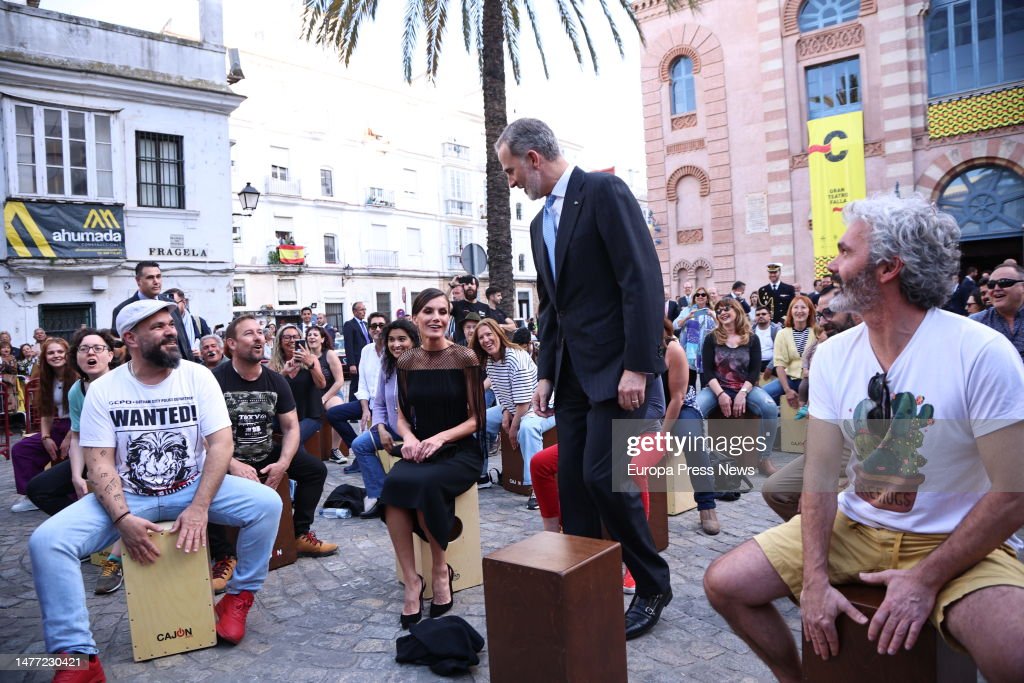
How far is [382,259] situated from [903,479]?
41.5 m

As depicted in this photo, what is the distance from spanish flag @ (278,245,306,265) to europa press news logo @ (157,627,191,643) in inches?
1395

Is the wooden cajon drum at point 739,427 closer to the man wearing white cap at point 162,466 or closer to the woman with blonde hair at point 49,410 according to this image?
the man wearing white cap at point 162,466

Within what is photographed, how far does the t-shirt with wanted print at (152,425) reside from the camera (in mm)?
3672

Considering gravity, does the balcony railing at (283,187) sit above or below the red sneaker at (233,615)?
above

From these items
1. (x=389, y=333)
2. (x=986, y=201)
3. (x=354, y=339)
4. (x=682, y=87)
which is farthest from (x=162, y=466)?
(x=682, y=87)

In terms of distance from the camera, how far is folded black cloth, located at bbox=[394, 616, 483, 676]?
320 centimetres

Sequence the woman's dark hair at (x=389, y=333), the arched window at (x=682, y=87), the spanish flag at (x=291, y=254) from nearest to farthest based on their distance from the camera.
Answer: the woman's dark hair at (x=389, y=333) → the arched window at (x=682, y=87) → the spanish flag at (x=291, y=254)

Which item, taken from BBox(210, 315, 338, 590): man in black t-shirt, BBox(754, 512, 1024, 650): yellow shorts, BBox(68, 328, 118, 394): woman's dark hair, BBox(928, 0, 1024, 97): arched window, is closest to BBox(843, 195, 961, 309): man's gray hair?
BBox(754, 512, 1024, 650): yellow shorts

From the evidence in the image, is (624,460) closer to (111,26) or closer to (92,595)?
(92,595)

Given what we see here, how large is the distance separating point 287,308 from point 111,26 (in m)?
21.9

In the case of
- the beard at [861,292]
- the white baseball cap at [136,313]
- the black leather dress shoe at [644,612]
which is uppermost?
the white baseball cap at [136,313]

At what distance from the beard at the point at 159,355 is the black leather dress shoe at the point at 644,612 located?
8.83ft

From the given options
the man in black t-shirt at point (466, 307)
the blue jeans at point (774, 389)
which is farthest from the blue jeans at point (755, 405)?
the man in black t-shirt at point (466, 307)

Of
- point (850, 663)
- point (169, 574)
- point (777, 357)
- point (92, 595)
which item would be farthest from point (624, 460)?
point (777, 357)
